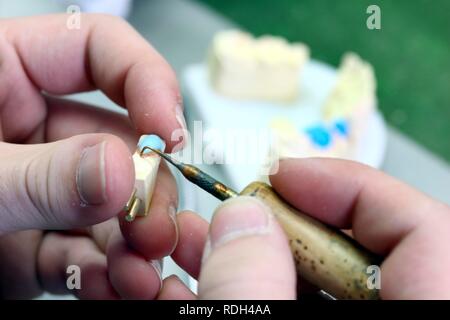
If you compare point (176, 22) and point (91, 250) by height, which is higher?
point (176, 22)

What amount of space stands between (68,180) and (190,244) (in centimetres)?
14

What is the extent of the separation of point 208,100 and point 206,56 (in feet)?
0.41

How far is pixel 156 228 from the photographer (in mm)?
356

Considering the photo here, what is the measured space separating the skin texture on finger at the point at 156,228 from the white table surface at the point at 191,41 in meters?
0.29

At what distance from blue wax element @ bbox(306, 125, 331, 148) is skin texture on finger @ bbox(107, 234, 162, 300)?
0.34 m

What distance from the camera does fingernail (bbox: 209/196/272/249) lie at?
279 millimetres

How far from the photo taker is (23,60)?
46 centimetres

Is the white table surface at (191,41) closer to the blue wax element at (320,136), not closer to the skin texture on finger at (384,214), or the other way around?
the blue wax element at (320,136)

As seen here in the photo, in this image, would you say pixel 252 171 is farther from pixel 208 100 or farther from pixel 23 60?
pixel 23 60

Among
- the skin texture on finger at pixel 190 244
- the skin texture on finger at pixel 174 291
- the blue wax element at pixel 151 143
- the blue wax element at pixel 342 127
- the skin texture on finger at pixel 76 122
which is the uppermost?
the blue wax element at pixel 151 143

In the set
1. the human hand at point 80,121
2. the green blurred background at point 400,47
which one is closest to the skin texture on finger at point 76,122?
the human hand at point 80,121

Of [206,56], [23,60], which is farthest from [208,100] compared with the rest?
[23,60]

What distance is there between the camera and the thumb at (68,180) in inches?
10.8

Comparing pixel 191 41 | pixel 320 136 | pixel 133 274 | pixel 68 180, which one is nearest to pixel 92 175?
pixel 68 180
